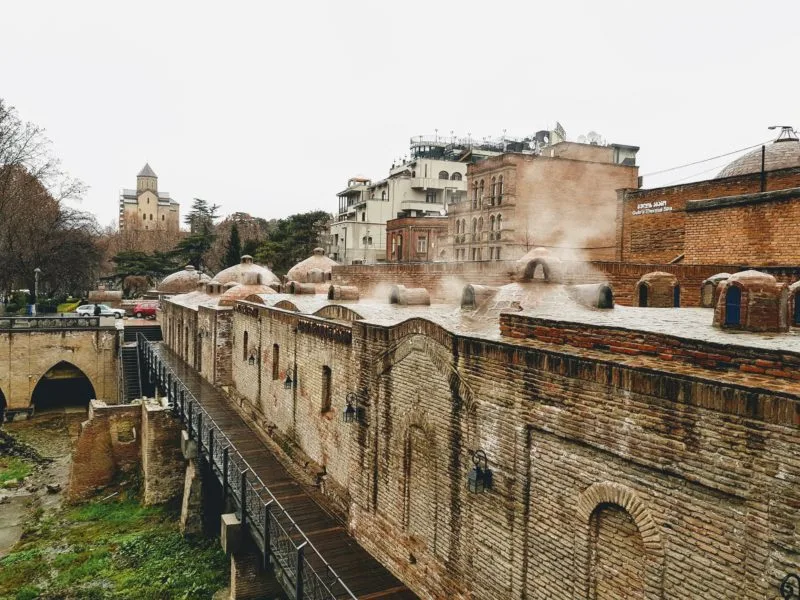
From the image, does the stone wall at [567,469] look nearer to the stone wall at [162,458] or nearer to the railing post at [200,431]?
the railing post at [200,431]

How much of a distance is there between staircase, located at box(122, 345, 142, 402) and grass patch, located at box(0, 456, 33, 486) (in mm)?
5059

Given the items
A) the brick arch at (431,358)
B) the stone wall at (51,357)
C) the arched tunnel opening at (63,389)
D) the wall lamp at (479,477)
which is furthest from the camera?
the arched tunnel opening at (63,389)

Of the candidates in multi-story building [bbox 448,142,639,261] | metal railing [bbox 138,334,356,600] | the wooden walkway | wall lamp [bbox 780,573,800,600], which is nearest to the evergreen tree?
multi-story building [bbox 448,142,639,261]

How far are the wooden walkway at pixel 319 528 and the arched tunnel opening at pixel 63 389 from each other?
1900 centimetres

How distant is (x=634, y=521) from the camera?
6.16 m

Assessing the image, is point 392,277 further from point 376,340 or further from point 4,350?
point 4,350

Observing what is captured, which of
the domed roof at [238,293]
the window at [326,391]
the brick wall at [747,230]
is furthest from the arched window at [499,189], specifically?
the window at [326,391]

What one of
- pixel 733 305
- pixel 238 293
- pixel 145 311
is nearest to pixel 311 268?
pixel 238 293

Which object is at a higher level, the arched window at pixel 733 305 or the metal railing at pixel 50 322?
the arched window at pixel 733 305

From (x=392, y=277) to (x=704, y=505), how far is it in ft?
71.2

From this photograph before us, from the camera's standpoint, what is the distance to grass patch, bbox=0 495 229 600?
15.5 metres

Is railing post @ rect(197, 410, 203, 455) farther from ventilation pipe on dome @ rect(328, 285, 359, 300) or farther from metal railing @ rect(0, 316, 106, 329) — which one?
metal railing @ rect(0, 316, 106, 329)

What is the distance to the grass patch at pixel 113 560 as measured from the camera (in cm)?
1547

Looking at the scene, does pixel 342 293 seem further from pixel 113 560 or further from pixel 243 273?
pixel 243 273
